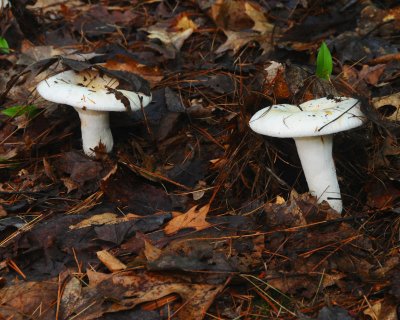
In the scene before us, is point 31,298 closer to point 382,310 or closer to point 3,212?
point 3,212

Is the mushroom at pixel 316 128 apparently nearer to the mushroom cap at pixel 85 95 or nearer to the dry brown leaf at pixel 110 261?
the mushroom cap at pixel 85 95

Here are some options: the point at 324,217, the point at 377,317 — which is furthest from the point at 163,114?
the point at 377,317

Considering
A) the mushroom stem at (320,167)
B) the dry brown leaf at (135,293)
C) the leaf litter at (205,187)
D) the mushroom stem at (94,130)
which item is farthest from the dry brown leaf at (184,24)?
the dry brown leaf at (135,293)

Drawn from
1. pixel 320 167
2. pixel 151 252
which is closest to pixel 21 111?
pixel 151 252

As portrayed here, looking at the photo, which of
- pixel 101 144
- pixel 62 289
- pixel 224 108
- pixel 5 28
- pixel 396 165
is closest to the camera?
pixel 62 289

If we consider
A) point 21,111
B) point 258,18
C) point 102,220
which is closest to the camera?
point 102,220

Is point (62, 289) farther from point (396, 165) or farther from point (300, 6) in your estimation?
point (300, 6)

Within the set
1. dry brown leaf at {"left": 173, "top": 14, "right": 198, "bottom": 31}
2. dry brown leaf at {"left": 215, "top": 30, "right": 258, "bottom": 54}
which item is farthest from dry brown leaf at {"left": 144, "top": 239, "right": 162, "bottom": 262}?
dry brown leaf at {"left": 173, "top": 14, "right": 198, "bottom": 31}

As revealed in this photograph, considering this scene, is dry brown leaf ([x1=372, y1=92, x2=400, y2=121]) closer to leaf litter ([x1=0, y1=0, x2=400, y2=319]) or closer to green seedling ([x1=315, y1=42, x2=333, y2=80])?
leaf litter ([x1=0, y1=0, x2=400, y2=319])
